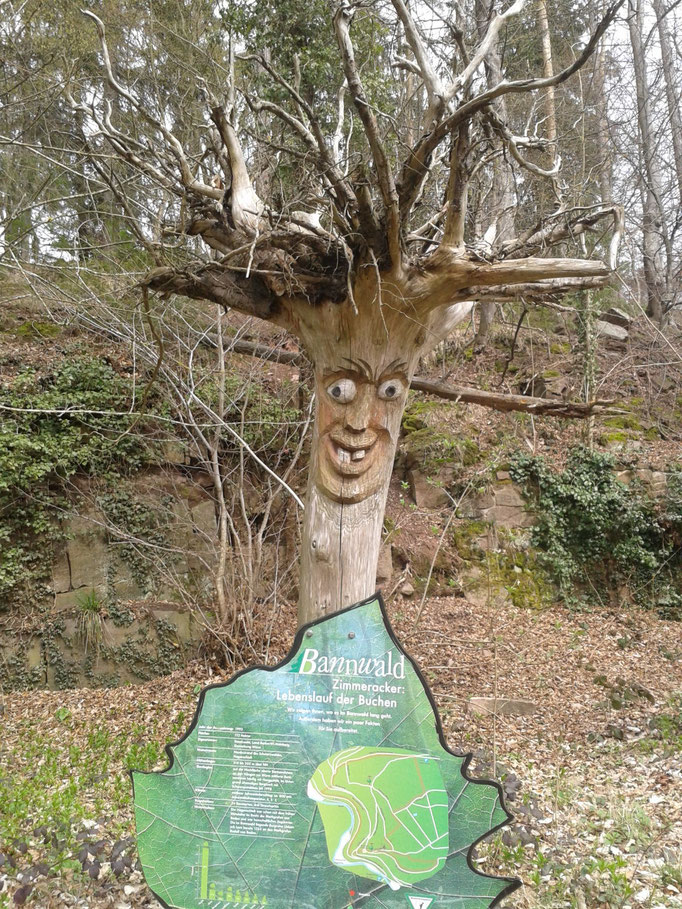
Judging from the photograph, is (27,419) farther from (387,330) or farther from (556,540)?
(556,540)

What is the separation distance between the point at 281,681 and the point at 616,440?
989cm

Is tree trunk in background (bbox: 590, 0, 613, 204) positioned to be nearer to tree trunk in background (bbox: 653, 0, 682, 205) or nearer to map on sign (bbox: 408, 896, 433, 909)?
Answer: tree trunk in background (bbox: 653, 0, 682, 205)

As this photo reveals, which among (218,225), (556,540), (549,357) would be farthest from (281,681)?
(549,357)

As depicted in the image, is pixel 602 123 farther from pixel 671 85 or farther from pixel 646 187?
pixel 646 187

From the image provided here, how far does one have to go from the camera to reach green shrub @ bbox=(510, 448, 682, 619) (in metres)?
9.89

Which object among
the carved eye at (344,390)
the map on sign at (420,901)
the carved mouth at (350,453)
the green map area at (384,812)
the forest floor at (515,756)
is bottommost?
the forest floor at (515,756)

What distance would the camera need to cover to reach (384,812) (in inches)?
95.7

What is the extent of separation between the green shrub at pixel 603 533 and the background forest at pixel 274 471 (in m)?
0.04

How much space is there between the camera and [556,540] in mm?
10016

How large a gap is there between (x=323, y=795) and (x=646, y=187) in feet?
45.6

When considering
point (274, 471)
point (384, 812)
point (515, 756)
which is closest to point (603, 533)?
point (274, 471)

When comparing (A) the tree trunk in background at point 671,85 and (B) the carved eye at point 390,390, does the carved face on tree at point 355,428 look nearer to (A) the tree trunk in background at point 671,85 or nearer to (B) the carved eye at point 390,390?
(B) the carved eye at point 390,390

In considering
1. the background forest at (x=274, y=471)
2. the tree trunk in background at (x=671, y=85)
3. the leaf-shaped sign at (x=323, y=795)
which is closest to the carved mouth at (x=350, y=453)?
the background forest at (x=274, y=471)

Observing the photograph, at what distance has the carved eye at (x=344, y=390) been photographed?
387 centimetres
